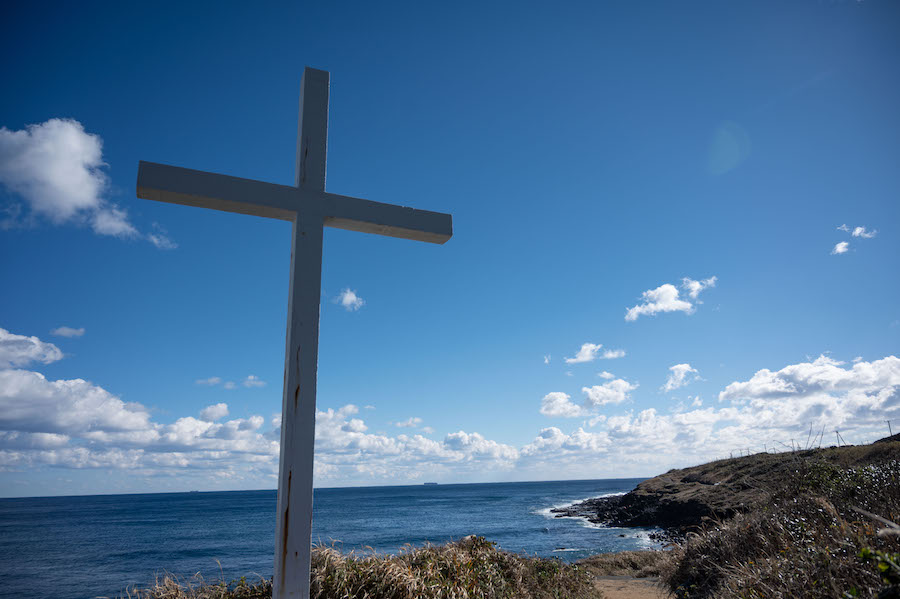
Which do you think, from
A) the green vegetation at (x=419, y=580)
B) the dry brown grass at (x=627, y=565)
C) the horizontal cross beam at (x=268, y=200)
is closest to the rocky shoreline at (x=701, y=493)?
the dry brown grass at (x=627, y=565)

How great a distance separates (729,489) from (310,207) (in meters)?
28.7

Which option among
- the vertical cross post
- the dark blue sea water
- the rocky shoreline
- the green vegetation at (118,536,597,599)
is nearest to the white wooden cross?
the vertical cross post

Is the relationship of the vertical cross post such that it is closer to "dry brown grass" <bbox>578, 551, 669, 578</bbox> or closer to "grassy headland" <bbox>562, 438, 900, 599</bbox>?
"grassy headland" <bbox>562, 438, 900, 599</bbox>

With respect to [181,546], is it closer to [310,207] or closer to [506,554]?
[506,554]

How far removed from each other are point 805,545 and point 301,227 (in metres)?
4.81

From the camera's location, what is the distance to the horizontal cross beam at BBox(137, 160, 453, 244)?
3.31 m

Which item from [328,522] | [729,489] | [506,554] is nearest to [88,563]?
[328,522]

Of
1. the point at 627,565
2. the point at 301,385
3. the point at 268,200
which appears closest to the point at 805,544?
the point at 301,385

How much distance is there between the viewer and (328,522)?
5169 centimetres

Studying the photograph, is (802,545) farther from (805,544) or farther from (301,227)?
(301,227)

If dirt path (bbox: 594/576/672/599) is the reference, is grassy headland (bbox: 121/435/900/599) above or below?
above

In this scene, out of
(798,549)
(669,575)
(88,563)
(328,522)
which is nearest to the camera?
(798,549)

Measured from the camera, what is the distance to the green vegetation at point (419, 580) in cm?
432

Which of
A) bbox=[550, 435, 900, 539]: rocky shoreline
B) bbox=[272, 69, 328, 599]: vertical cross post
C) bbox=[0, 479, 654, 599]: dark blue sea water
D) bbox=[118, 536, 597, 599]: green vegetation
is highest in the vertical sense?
bbox=[272, 69, 328, 599]: vertical cross post
